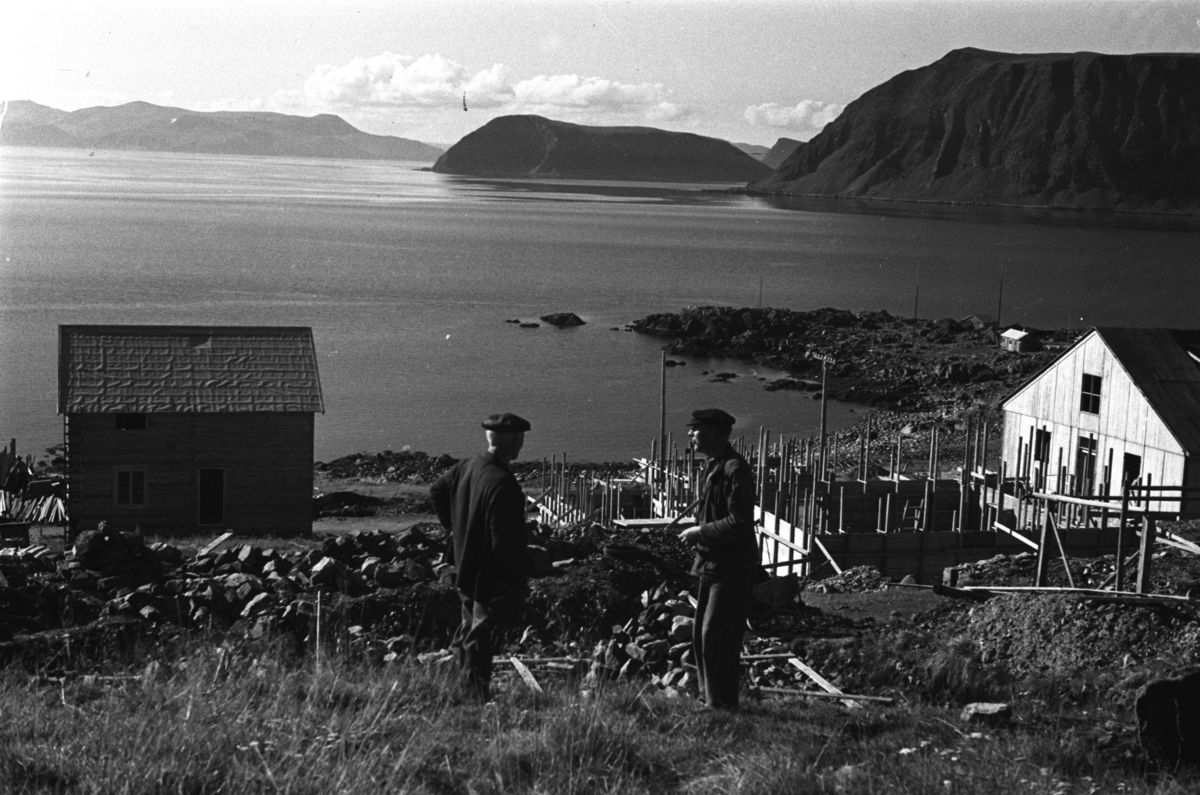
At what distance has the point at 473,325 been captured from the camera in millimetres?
87250

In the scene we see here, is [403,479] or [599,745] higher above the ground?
[599,745]

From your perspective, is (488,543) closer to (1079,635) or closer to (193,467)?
Answer: (1079,635)

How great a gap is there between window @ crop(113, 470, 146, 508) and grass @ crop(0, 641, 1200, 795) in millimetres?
20013

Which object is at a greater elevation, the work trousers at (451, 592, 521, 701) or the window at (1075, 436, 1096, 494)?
the work trousers at (451, 592, 521, 701)

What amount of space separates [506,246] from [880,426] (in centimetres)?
11601

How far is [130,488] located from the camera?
90.3ft

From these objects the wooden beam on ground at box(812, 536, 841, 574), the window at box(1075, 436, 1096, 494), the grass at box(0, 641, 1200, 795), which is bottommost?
the wooden beam on ground at box(812, 536, 841, 574)

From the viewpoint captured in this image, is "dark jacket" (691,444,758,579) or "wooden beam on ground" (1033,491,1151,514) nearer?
"dark jacket" (691,444,758,579)

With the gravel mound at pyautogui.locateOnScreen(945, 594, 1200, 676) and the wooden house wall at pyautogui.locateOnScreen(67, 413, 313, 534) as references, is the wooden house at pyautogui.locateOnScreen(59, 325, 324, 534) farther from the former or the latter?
the gravel mound at pyautogui.locateOnScreen(945, 594, 1200, 676)

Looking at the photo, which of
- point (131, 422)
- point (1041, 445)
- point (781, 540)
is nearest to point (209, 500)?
point (131, 422)

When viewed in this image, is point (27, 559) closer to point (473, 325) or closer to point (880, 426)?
point (880, 426)

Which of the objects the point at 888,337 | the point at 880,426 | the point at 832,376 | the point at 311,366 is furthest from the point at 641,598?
the point at 888,337

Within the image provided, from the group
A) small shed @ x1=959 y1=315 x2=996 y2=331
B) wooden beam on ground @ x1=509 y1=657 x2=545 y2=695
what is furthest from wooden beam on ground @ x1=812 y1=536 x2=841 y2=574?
small shed @ x1=959 y1=315 x2=996 y2=331

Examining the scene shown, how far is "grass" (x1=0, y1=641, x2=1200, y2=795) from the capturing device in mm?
6000
